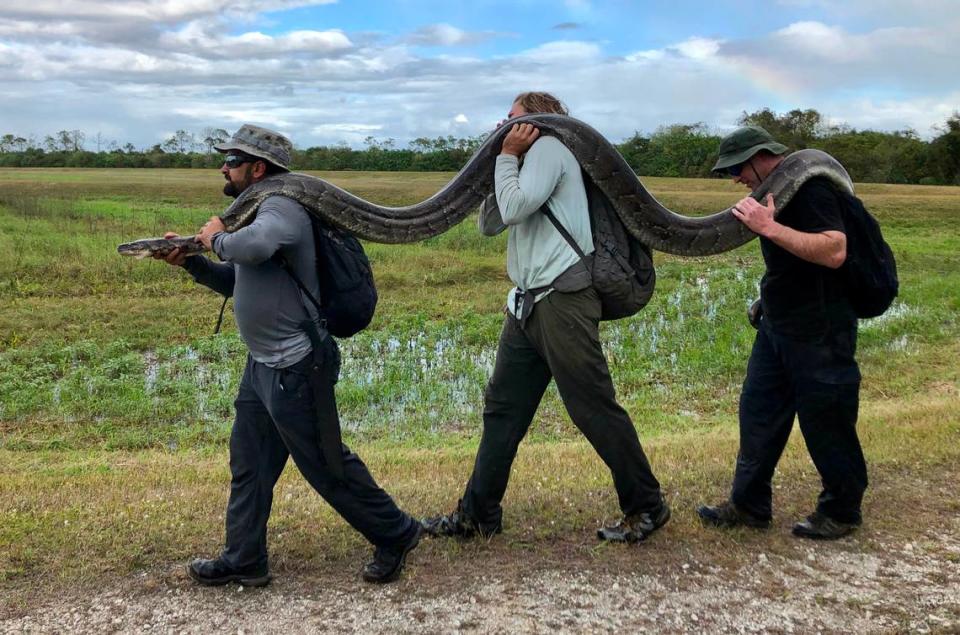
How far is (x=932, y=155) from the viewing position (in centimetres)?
6144

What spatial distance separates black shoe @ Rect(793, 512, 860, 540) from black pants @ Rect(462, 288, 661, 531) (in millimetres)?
975

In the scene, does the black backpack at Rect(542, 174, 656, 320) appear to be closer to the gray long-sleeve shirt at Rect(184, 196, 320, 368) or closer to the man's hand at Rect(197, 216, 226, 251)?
the gray long-sleeve shirt at Rect(184, 196, 320, 368)

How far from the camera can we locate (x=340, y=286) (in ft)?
15.3

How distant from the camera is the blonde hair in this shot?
511 cm

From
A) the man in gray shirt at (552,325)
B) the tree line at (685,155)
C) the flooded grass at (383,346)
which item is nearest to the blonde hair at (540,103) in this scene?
the man in gray shirt at (552,325)

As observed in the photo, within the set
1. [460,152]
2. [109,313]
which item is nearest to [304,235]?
[109,313]

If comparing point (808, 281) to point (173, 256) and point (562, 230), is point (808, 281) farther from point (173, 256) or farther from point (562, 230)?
point (173, 256)

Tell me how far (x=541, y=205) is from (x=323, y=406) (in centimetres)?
168

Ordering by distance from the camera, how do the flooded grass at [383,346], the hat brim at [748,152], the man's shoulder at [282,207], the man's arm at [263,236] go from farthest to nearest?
the flooded grass at [383,346] < the hat brim at [748,152] < the man's shoulder at [282,207] < the man's arm at [263,236]

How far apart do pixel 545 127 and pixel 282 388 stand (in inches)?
86.1

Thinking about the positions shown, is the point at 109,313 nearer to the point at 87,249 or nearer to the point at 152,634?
the point at 87,249

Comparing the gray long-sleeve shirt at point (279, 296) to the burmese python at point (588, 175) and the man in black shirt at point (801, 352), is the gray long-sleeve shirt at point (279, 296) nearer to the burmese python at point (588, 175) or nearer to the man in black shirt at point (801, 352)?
the burmese python at point (588, 175)

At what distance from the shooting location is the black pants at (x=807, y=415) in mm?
4898

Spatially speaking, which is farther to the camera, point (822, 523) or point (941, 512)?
point (941, 512)
